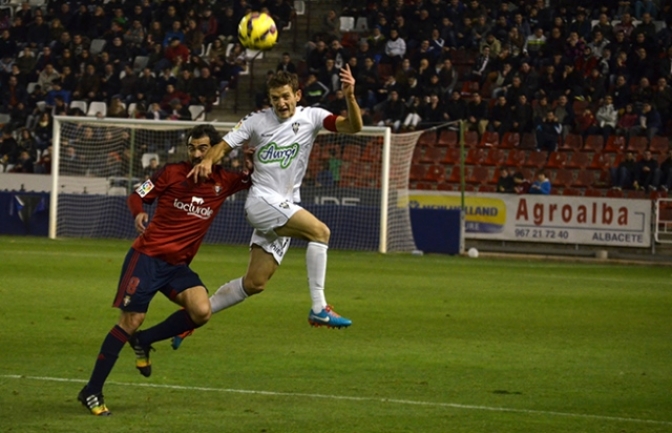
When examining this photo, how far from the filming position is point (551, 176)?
27766 mm

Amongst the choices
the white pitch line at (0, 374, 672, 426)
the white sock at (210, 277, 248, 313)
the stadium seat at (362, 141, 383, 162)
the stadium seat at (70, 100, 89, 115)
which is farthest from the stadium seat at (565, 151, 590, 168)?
the white pitch line at (0, 374, 672, 426)

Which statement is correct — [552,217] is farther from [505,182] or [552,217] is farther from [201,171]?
[201,171]

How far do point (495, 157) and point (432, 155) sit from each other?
1.62 m

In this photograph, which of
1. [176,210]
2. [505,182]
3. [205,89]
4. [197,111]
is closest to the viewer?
[176,210]

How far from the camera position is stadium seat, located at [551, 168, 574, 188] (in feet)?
90.7

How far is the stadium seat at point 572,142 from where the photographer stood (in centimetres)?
2770

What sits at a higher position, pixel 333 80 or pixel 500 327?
pixel 333 80

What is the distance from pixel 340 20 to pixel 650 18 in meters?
8.65

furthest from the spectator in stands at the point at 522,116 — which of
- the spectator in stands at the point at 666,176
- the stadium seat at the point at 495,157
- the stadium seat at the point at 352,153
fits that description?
the stadium seat at the point at 352,153

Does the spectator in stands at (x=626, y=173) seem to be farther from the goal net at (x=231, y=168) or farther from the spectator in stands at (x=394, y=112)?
the spectator in stands at (x=394, y=112)

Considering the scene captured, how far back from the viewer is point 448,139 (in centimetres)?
2903

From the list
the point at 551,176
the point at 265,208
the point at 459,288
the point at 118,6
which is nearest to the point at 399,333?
the point at 265,208

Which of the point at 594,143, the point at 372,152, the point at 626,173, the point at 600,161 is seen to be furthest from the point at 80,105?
the point at 626,173

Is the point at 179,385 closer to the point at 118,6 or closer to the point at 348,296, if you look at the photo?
the point at 348,296
